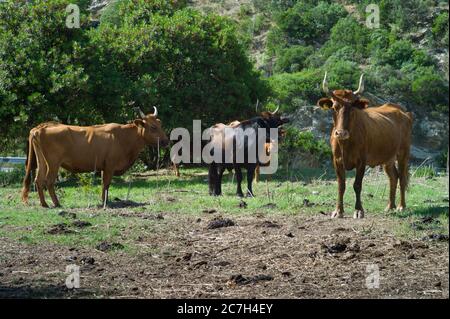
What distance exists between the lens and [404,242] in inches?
414

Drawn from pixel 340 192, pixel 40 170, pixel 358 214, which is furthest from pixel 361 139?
pixel 40 170

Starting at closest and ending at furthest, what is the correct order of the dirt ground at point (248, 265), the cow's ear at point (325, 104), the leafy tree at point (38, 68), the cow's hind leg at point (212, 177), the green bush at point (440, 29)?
the dirt ground at point (248, 265)
the cow's ear at point (325, 104)
the cow's hind leg at point (212, 177)
the leafy tree at point (38, 68)
the green bush at point (440, 29)

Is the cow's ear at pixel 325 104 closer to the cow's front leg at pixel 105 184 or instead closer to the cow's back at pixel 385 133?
the cow's back at pixel 385 133

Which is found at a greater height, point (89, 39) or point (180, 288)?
point (89, 39)

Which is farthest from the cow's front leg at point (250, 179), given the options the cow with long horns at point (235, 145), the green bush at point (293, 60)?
the green bush at point (293, 60)

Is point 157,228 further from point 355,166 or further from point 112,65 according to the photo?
point 112,65

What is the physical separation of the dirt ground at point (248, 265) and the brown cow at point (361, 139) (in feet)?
4.97

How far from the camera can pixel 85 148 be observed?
17.3 meters

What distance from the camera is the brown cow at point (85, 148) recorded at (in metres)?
16.8

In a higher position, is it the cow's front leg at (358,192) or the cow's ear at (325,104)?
the cow's ear at (325,104)

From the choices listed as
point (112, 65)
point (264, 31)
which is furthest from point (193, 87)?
point (264, 31)

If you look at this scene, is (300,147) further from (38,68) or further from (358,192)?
(358,192)
